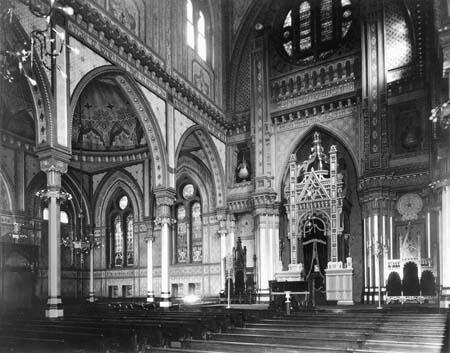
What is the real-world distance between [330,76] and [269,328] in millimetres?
16172

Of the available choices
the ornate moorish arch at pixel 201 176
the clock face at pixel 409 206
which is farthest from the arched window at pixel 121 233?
the clock face at pixel 409 206

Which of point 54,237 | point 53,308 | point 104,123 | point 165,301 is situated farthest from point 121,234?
point 53,308

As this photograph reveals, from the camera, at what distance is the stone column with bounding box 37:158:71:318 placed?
14047 millimetres

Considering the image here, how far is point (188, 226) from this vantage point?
27.7 meters

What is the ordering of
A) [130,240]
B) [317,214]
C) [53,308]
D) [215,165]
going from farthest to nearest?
1. [130,240]
2. [215,165]
3. [317,214]
4. [53,308]

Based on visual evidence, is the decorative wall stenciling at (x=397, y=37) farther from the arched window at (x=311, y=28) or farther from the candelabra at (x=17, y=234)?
the candelabra at (x=17, y=234)

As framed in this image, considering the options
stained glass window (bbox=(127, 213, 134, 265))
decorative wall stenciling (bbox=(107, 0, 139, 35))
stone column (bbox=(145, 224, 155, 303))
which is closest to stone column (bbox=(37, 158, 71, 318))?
decorative wall stenciling (bbox=(107, 0, 139, 35))

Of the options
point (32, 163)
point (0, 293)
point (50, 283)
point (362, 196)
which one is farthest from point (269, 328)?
point (32, 163)

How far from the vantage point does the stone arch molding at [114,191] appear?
27.9 metres

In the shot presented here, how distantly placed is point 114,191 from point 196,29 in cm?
1068

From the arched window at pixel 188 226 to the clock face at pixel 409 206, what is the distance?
11093 millimetres

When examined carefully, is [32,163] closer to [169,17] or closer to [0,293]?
[0,293]

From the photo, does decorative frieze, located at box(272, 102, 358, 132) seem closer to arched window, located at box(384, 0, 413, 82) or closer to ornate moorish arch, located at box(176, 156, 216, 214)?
arched window, located at box(384, 0, 413, 82)

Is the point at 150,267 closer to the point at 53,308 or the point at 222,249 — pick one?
the point at 222,249
